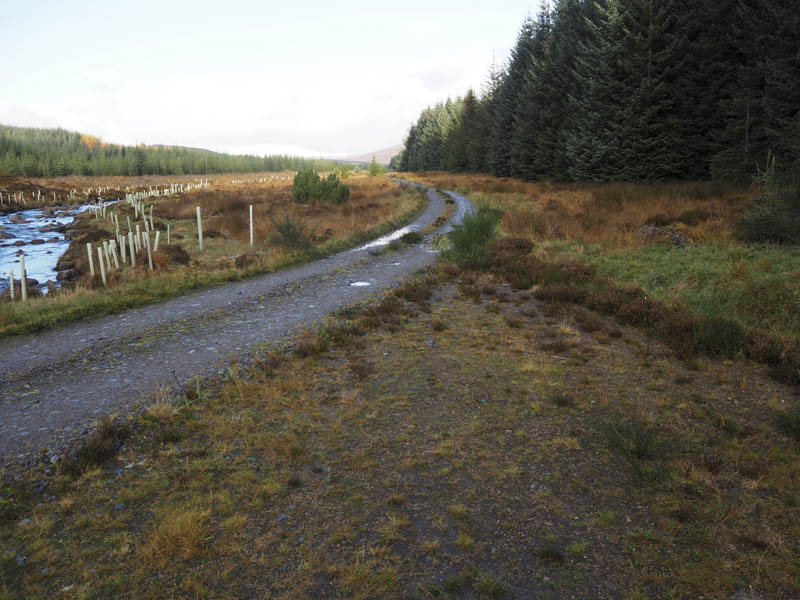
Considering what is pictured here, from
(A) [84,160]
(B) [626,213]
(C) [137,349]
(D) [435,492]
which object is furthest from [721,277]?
(A) [84,160]

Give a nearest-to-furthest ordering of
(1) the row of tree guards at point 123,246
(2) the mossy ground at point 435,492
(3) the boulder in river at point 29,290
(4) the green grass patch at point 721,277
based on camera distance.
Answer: (2) the mossy ground at point 435,492
(4) the green grass patch at point 721,277
(1) the row of tree guards at point 123,246
(3) the boulder in river at point 29,290

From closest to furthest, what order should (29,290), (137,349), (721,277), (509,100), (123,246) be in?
(137,349) < (721,277) < (29,290) < (123,246) < (509,100)

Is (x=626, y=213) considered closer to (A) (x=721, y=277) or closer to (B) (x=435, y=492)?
(A) (x=721, y=277)

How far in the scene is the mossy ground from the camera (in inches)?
112

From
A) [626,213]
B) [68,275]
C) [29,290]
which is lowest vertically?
[29,290]

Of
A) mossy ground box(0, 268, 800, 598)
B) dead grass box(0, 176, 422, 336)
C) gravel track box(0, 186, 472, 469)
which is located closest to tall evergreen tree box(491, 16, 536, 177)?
dead grass box(0, 176, 422, 336)

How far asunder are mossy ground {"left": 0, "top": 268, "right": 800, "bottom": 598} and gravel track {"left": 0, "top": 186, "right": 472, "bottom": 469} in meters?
0.64

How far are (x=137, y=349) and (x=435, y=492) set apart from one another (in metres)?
5.39

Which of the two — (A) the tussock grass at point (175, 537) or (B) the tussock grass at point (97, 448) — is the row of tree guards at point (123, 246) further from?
(A) the tussock grass at point (175, 537)

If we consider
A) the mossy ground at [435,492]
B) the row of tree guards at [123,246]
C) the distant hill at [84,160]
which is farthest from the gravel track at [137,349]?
the distant hill at [84,160]

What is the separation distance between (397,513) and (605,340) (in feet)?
16.1

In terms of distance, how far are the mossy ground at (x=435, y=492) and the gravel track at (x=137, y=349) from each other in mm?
643

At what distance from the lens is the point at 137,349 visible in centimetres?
670

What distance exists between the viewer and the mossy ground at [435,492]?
9.30 ft
